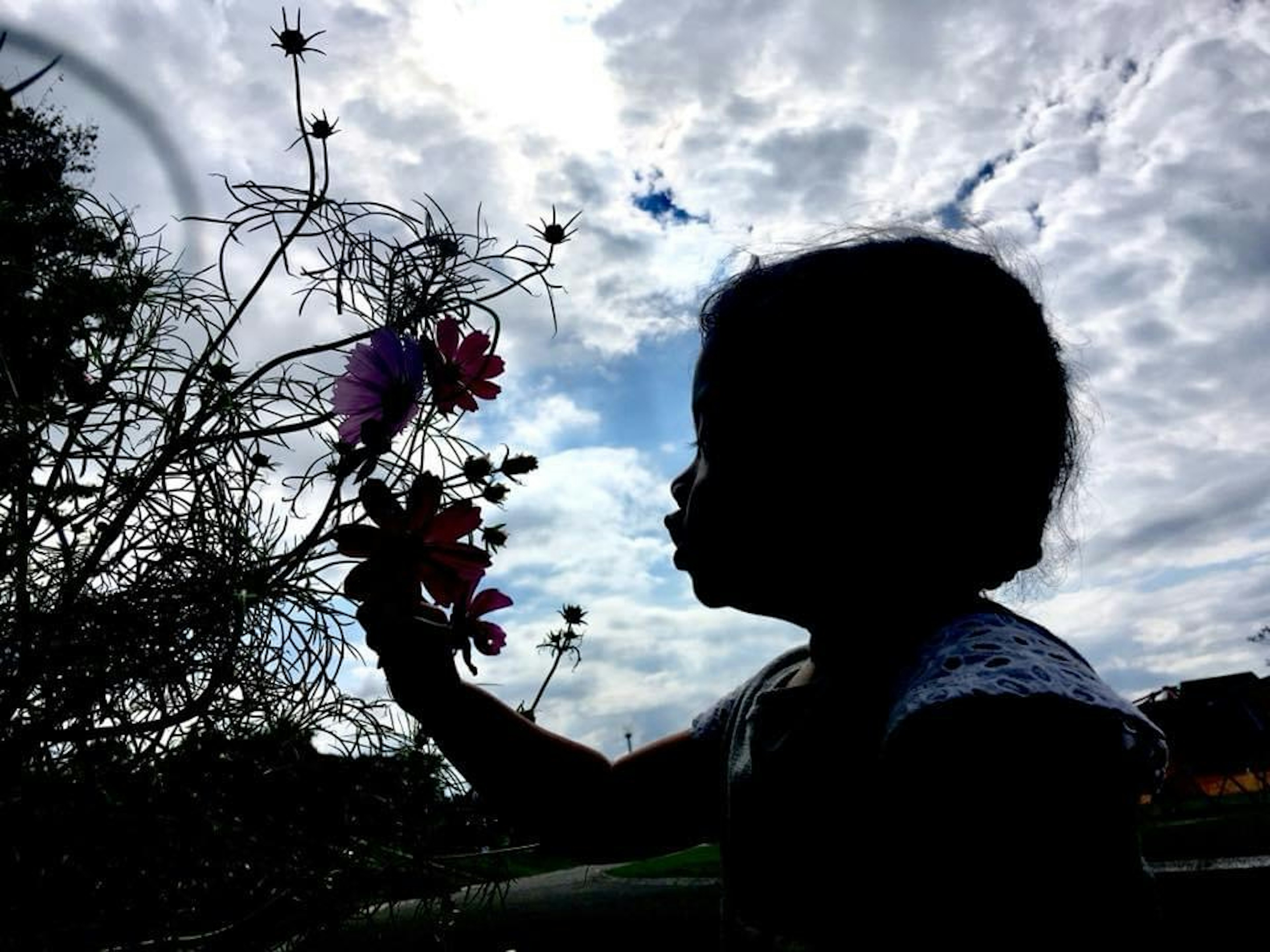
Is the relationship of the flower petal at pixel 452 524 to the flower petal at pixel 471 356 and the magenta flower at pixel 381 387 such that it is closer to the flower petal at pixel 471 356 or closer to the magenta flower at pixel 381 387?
the magenta flower at pixel 381 387

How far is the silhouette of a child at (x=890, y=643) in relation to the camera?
47 centimetres

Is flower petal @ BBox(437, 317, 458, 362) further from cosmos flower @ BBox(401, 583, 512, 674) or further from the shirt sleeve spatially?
the shirt sleeve

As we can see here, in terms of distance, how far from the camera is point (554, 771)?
0.95 m

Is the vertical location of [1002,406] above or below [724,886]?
above

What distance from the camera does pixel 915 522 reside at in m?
0.68

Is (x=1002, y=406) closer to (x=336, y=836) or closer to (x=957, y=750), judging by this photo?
(x=957, y=750)

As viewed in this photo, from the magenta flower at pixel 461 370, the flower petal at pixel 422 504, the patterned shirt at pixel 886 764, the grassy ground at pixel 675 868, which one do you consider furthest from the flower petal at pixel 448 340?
the grassy ground at pixel 675 868

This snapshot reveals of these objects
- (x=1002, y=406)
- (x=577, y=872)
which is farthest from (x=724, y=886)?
(x=577, y=872)

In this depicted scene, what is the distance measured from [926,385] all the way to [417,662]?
50 centimetres

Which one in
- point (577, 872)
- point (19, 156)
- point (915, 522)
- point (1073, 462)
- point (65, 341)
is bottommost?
point (577, 872)

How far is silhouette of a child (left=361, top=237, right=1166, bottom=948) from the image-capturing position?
0.47 m

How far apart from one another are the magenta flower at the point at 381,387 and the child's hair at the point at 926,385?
10.4 inches

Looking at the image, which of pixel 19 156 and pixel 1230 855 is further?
pixel 1230 855

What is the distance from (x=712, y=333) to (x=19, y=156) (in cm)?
84
